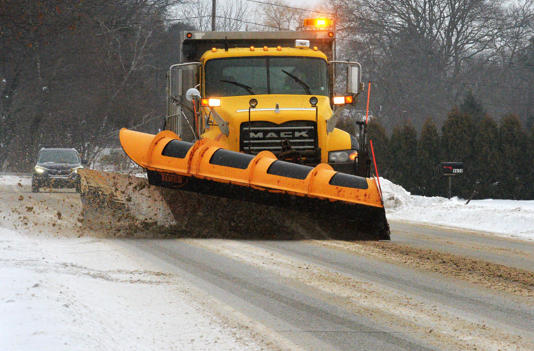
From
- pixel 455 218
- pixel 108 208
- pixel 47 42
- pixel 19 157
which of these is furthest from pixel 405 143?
pixel 19 157

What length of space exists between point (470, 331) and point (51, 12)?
25737 millimetres

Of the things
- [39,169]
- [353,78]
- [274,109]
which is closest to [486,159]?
[39,169]

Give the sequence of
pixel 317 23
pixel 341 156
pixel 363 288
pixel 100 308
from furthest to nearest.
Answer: pixel 317 23 → pixel 341 156 → pixel 363 288 → pixel 100 308

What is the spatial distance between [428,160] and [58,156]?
11.8 meters

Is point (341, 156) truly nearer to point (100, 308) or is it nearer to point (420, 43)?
point (100, 308)

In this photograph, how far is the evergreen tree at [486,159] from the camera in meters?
25.7

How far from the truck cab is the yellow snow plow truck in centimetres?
1

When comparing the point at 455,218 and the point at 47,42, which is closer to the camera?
the point at 455,218

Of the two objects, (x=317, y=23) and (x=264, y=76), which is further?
(x=317, y=23)

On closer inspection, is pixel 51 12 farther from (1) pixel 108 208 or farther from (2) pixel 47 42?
(1) pixel 108 208

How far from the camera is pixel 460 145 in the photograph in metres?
26.4

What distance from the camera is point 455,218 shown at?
1552cm

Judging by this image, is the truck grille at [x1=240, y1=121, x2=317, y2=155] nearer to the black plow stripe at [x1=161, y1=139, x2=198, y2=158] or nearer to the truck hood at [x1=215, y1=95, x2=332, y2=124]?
the truck hood at [x1=215, y1=95, x2=332, y2=124]

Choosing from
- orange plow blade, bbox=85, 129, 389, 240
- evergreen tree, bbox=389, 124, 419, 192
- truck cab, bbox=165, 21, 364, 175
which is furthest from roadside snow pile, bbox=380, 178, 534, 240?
evergreen tree, bbox=389, 124, 419, 192
